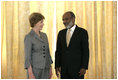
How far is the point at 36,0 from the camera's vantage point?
352 centimetres

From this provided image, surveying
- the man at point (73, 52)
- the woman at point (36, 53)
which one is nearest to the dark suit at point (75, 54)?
the man at point (73, 52)

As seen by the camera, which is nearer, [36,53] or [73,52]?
[36,53]

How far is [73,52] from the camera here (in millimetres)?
2275

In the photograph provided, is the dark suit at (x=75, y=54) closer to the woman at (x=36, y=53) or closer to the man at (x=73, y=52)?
the man at (x=73, y=52)

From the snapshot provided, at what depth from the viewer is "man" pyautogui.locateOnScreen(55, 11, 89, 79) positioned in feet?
7.39

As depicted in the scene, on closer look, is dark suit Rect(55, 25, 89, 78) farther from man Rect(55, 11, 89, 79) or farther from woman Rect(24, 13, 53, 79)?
woman Rect(24, 13, 53, 79)

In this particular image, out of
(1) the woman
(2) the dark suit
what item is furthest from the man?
(1) the woman

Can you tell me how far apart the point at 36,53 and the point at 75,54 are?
1.46ft

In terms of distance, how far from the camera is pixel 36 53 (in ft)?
6.95

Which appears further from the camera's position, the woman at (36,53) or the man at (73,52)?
the man at (73,52)

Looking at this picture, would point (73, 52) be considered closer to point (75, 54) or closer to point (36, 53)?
point (75, 54)

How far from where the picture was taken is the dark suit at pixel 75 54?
7.38 ft

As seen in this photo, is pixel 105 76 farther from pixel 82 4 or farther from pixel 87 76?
pixel 82 4

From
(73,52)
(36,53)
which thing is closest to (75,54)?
(73,52)
